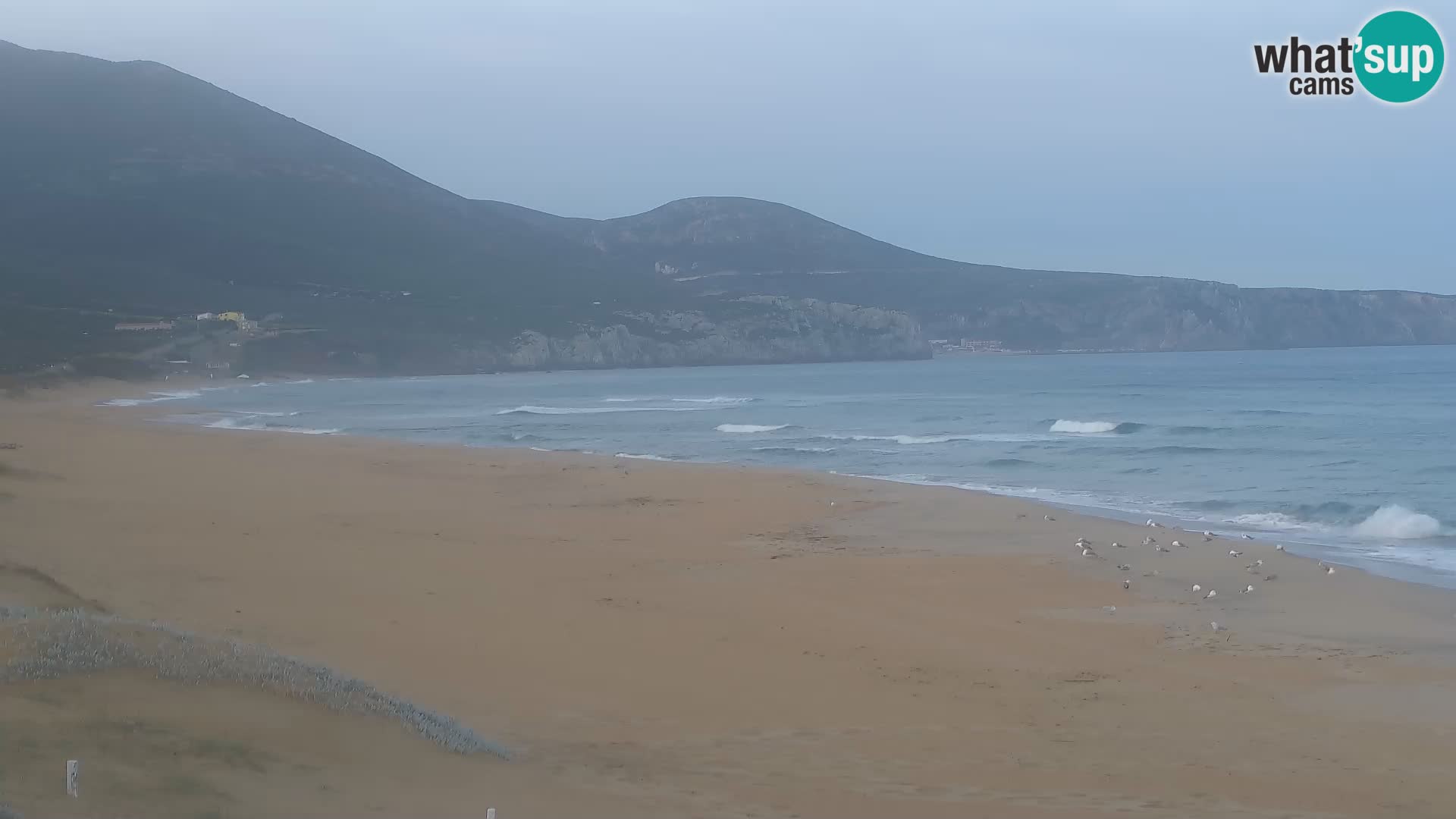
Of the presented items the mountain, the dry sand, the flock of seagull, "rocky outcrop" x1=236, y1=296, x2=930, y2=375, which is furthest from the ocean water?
the mountain

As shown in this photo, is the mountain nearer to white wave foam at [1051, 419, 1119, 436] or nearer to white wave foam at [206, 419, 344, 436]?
white wave foam at [206, 419, 344, 436]

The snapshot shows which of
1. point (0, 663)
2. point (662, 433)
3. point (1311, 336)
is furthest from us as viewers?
point (1311, 336)

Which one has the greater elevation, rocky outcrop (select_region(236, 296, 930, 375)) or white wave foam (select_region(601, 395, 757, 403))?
rocky outcrop (select_region(236, 296, 930, 375))

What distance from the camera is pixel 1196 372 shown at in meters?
86.2

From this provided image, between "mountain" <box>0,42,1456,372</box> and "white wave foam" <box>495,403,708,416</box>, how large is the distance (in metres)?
34.5

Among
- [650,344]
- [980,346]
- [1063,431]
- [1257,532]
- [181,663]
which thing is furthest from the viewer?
[980,346]

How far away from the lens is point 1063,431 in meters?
36.1

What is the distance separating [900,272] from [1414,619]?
155678mm

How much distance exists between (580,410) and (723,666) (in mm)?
39001

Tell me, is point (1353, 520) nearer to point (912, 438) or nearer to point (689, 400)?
point (912, 438)

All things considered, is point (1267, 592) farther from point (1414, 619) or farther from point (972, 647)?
point (972, 647)

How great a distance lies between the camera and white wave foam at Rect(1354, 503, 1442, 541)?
16.9 meters

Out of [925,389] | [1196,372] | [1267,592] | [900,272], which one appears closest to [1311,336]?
[900,272]

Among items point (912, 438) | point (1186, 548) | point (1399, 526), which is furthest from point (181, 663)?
point (912, 438)
